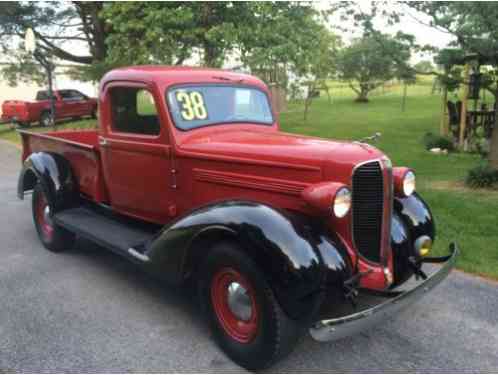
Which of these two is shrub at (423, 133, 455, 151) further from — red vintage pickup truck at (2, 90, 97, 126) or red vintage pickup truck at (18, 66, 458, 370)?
red vintage pickup truck at (2, 90, 97, 126)

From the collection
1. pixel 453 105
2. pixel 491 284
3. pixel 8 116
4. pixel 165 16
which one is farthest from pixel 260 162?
pixel 8 116

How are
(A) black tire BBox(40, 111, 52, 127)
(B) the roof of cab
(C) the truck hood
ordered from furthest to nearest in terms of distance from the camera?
(A) black tire BBox(40, 111, 52, 127) < (B) the roof of cab < (C) the truck hood

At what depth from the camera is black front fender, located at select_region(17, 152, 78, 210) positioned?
491cm

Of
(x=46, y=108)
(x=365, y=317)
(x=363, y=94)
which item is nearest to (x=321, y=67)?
(x=363, y=94)

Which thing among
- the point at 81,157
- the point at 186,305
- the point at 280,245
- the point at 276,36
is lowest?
the point at 186,305

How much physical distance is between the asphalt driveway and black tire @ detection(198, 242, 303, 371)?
0.12 m

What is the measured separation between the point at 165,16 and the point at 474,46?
642 cm

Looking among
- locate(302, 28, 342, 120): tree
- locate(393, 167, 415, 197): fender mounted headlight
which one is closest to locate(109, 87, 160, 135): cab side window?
locate(393, 167, 415, 197): fender mounted headlight

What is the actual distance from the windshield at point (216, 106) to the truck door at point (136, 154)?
0.19m

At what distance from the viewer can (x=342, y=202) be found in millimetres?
2926

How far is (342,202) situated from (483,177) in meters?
5.34

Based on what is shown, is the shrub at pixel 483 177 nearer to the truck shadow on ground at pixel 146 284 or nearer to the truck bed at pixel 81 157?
the truck shadow on ground at pixel 146 284

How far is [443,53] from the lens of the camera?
7859mm

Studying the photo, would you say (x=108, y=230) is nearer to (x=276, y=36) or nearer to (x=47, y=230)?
(x=47, y=230)
